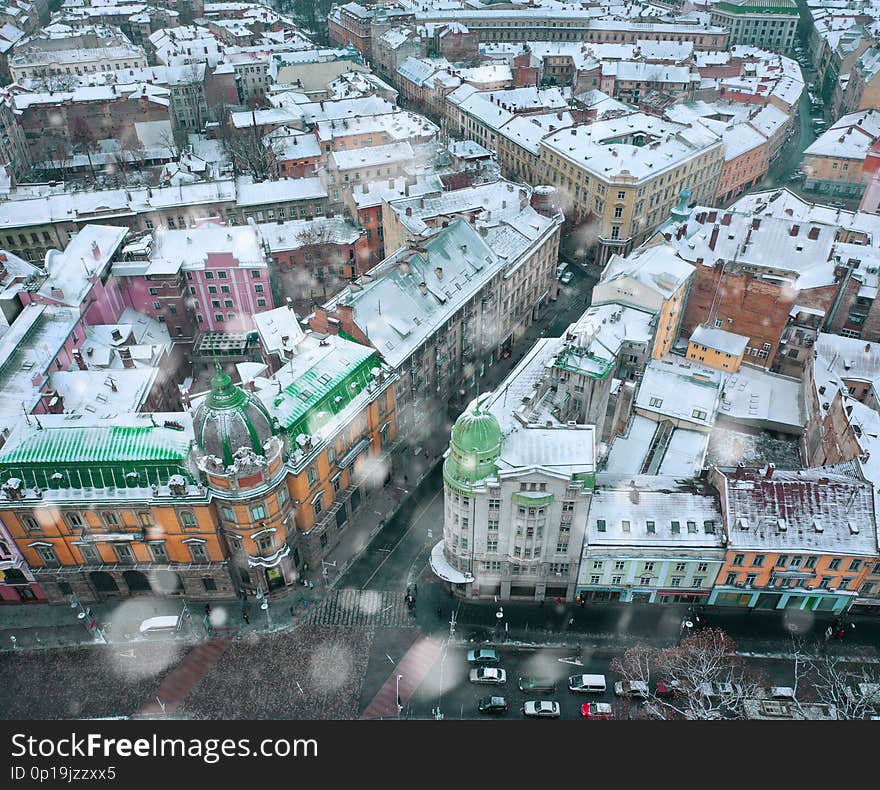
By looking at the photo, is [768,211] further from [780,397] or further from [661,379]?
[661,379]

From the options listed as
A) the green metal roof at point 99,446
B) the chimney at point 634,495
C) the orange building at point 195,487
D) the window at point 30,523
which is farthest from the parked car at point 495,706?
the window at point 30,523

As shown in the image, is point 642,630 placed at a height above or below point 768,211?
below

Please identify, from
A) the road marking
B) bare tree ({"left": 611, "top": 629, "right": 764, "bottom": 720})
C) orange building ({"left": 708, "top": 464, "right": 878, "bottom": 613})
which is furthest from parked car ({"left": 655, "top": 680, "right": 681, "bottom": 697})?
the road marking

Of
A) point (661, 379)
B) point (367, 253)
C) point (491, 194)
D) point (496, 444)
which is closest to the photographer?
point (496, 444)

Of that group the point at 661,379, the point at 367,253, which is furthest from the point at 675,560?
the point at 367,253

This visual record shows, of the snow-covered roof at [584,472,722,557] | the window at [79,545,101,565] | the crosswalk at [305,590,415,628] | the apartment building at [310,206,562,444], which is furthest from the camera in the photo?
the apartment building at [310,206,562,444]

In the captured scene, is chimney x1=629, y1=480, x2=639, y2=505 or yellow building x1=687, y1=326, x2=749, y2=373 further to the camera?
yellow building x1=687, y1=326, x2=749, y2=373

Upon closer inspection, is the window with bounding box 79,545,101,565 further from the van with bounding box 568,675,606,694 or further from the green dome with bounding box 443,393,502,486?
the van with bounding box 568,675,606,694

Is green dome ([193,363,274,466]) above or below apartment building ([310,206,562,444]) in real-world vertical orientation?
above
